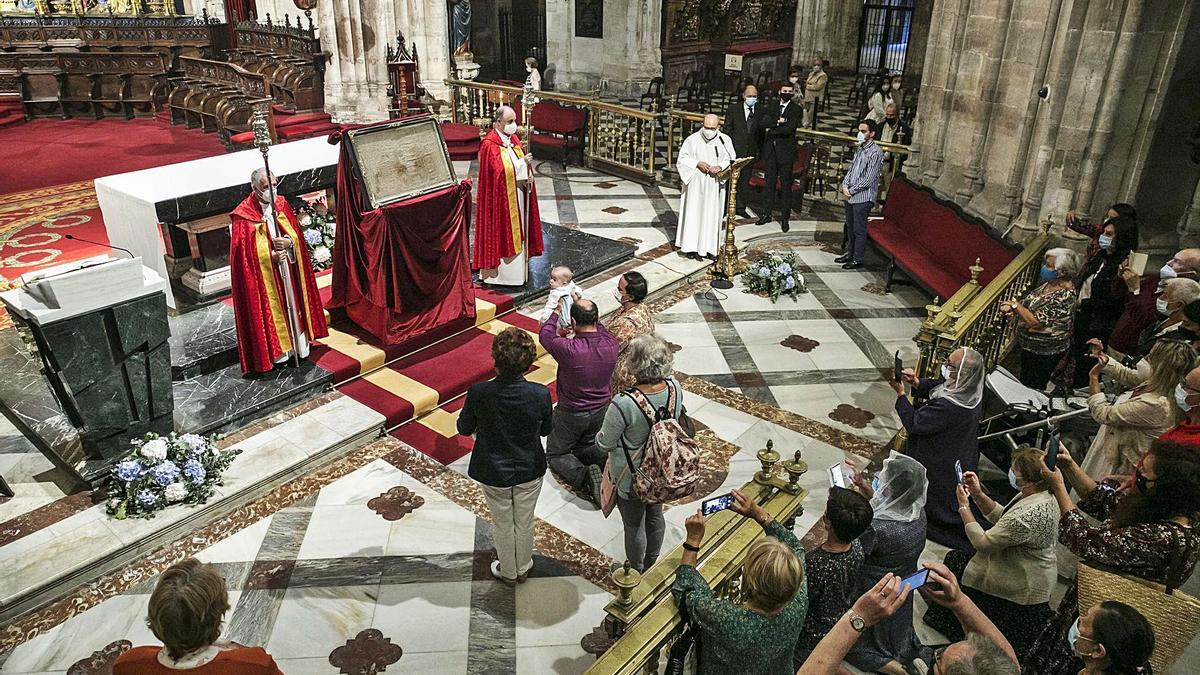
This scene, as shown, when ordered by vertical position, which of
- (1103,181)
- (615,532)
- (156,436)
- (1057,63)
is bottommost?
(615,532)

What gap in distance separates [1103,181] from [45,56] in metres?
17.1

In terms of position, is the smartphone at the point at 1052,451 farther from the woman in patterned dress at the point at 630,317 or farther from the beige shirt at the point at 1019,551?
the woman in patterned dress at the point at 630,317

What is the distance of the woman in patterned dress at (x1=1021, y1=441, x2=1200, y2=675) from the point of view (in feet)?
10.0

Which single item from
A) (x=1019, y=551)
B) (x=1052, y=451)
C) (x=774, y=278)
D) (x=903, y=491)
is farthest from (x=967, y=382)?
(x=774, y=278)

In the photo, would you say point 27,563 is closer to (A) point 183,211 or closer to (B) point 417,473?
(B) point 417,473

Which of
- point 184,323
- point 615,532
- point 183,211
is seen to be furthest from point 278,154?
point 615,532

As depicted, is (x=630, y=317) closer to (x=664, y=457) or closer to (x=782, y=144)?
(x=664, y=457)

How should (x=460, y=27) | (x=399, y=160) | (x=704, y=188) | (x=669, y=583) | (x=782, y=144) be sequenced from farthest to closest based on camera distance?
(x=460, y=27)
(x=782, y=144)
(x=704, y=188)
(x=399, y=160)
(x=669, y=583)

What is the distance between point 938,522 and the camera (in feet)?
15.0

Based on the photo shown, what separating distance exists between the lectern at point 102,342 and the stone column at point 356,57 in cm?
884

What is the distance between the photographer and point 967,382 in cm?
407

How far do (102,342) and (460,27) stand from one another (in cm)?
1402

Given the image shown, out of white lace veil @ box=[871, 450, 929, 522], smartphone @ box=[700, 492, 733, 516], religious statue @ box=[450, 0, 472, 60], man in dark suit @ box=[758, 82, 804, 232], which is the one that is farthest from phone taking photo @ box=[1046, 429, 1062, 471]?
religious statue @ box=[450, 0, 472, 60]

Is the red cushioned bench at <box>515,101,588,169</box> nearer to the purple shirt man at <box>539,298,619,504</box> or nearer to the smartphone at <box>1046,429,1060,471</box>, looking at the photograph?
the purple shirt man at <box>539,298,619,504</box>
